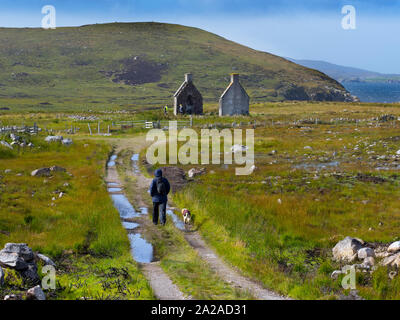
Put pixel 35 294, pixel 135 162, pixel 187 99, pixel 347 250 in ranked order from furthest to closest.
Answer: pixel 187 99
pixel 135 162
pixel 347 250
pixel 35 294

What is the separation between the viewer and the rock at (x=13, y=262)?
9.44 m

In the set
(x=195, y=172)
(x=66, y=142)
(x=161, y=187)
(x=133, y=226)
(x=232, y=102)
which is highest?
(x=232, y=102)

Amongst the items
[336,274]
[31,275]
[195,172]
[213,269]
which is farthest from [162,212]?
[195,172]

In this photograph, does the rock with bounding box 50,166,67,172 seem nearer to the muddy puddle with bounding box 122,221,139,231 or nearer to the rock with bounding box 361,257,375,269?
the muddy puddle with bounding box 122,221,139,231

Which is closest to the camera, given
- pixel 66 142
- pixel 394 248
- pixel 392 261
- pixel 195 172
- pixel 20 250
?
pixel 20 250

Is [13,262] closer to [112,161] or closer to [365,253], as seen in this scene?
[365,253]

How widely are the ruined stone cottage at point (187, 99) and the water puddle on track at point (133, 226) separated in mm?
43940

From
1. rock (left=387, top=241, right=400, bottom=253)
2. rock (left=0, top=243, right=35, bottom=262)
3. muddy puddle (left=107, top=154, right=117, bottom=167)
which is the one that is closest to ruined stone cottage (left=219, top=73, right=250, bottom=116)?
muddy puddle (left=107, top=154, right=117, bottom=167)

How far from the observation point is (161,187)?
1492 centimetres

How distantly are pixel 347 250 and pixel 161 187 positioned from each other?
253 inches

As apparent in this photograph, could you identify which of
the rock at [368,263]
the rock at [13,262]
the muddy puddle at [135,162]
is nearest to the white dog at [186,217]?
the rock at [368,263]

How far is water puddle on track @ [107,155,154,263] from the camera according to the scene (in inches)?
480

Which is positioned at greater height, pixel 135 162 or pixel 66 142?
pixel 66 142

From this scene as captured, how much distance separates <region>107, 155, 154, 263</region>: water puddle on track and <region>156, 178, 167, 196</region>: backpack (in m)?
1.47
